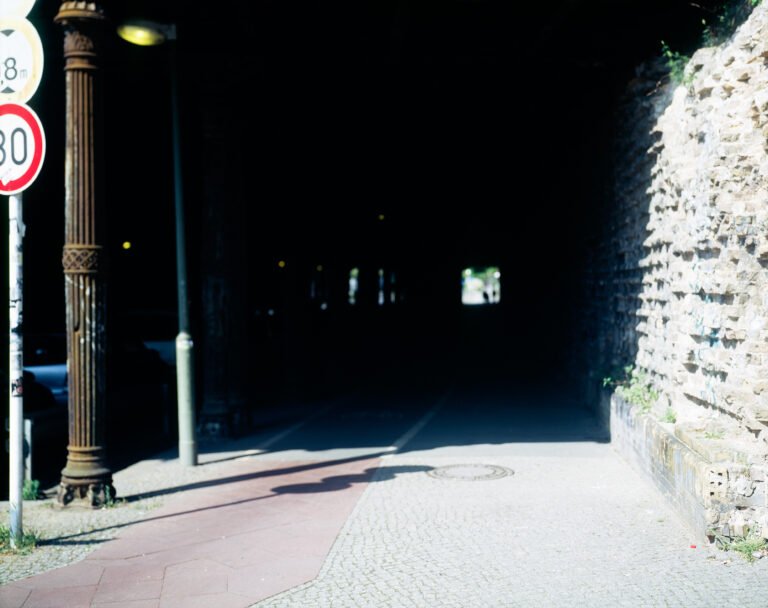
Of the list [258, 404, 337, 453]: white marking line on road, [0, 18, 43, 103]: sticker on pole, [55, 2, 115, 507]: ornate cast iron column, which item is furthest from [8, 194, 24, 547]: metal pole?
[258, 404, 337, 453]: white marking line on road

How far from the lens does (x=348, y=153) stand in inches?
812

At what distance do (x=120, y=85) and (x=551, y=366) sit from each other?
1146cm

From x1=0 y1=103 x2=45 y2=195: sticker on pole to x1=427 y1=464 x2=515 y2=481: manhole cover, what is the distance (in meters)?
4.84

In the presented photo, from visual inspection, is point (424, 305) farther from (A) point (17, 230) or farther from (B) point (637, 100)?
(A) point (17, 230)

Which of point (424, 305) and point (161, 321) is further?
point (424, 305)

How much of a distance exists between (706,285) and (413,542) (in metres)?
3.10

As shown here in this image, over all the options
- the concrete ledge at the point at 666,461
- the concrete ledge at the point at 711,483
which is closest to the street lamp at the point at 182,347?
the concrete ledge at the point at 666,461

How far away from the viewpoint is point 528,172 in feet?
75.5

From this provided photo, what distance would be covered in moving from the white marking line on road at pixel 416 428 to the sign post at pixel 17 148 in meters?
4.61

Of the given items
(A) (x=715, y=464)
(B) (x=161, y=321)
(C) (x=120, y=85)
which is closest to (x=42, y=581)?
(A) (x=715, y=464)

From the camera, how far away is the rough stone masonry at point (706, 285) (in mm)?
6109

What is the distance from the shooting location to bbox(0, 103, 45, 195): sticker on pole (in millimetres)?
6582

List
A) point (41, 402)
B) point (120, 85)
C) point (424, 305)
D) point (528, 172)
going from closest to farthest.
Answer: point (41, 402) < point (120, 85) < point (528, 172) < point (424, 305)

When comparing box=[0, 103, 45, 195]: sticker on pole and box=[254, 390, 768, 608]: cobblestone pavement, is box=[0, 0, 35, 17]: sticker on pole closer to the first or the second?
box=[0, 103, 45, 195]: sticker on pole
